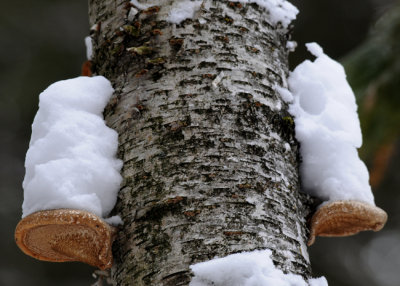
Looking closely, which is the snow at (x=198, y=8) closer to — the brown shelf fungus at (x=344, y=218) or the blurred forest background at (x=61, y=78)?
the brown shelf fungus at (x=344, y=218)

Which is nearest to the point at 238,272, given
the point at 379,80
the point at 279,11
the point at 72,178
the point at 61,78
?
the point at 72,178

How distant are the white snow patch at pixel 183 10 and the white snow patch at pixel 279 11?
0.68 feet

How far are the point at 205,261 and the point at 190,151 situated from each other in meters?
0.33

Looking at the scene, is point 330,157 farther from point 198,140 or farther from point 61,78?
point 61,78

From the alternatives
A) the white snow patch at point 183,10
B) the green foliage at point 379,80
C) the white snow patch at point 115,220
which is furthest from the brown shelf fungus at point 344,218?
the green foliage at point 379,80

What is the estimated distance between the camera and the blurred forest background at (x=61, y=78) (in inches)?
256

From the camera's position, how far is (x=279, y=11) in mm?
1826

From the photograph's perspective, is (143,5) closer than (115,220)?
No

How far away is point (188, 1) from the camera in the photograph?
1.69 metres

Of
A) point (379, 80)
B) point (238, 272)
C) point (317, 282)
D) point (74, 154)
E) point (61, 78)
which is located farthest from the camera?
point (61, 78)

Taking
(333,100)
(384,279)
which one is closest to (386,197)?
(384,279)

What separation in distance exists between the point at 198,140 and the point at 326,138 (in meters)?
0.53

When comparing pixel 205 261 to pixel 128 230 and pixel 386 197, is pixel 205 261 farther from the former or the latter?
pixel 386 197

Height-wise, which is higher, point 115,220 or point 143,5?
point 143,5
